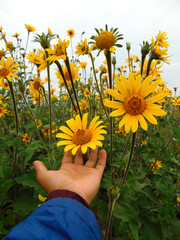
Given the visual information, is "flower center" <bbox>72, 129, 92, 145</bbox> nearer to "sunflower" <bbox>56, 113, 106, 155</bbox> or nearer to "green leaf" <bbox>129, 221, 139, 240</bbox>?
"sunflower" <bbox>56, 113, 106, 155</bbox>

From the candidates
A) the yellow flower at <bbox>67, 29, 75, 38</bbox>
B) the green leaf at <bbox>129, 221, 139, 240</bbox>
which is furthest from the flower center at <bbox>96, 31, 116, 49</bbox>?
the yellow flower at <bbox>67, 29, 75, 38</bbox>

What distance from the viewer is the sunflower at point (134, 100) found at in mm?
1308

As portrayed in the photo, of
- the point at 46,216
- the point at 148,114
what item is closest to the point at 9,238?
the point at 46,216

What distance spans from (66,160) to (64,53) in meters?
A: 1.25

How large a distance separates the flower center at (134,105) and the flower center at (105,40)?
767 millimetres

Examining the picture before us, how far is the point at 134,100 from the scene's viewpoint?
1398 millimetres

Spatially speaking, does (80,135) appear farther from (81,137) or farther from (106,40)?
(106,40)

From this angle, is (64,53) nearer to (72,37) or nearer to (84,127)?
(84,127)

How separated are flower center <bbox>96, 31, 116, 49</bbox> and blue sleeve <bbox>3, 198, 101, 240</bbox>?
1612 mm

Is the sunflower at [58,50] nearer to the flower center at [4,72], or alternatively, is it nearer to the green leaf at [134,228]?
the flower center at [4,72]

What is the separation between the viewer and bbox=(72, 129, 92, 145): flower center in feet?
5.22

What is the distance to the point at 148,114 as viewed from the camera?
50.9 inches

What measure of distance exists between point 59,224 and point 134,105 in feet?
3.45

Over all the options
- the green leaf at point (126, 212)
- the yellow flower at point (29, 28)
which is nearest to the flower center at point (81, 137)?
the green leaf at point (126, 212)
